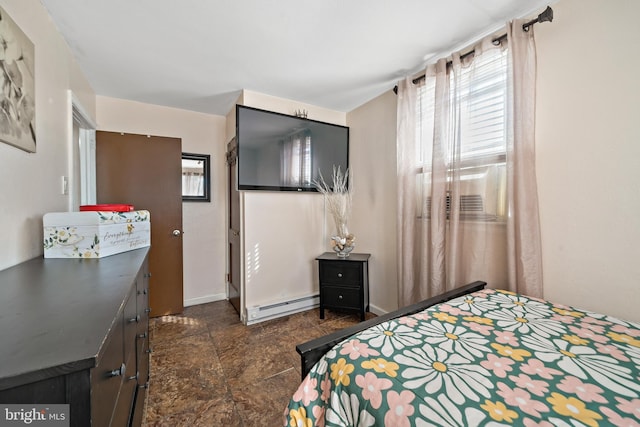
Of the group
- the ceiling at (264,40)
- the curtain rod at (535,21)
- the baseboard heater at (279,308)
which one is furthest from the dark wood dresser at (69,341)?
the curtain rod at (535,21)

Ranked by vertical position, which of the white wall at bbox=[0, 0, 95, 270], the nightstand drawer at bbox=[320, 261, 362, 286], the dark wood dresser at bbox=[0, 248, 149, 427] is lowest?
the nightstand drawer at bbox=[320, 261, 362, 286]

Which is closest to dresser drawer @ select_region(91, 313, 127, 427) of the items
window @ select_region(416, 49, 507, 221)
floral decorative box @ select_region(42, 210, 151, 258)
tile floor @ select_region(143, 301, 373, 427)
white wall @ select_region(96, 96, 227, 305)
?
floral decorative box @ select_region(42, 210, 151, 258)

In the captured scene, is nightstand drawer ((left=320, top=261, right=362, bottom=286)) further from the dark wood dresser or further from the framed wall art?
the framed wall art

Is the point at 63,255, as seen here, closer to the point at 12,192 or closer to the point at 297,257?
the point at 12,192

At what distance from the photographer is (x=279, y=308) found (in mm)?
2617

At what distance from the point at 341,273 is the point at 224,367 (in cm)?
127

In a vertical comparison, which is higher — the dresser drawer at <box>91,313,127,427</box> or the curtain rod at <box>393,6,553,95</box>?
the curtain rod at <box>393,6,553,95</box>

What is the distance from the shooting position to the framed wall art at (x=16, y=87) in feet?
3.37

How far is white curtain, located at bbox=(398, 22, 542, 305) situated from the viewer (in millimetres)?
1477

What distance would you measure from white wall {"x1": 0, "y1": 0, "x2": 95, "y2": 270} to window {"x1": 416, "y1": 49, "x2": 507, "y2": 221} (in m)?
2.46

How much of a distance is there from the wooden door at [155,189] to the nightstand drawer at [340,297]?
1.64 m

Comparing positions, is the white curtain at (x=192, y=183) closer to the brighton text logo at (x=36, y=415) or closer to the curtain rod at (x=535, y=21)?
the brighton text logo at (x=36, y=415)

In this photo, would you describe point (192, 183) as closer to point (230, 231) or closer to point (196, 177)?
point (196, 177)

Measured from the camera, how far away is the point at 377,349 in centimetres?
89
